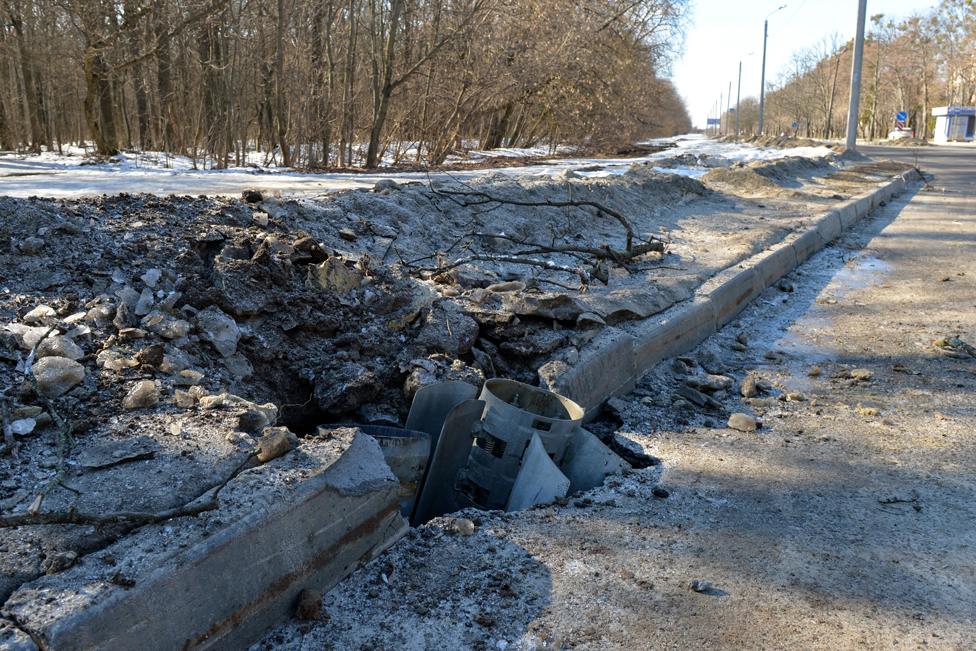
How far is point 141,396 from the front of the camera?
2.72 meters

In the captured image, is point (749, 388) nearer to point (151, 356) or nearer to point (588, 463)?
point (588, 463)

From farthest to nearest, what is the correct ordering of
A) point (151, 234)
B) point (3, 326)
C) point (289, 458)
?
point (151, 234) < point (3, 326) < point (289, 458)

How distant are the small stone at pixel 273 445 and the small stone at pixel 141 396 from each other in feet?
1.74

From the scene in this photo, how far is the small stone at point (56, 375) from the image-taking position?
2.67 metres

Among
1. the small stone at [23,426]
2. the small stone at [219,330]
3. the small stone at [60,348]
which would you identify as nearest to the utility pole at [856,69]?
the small stone at [219,330]

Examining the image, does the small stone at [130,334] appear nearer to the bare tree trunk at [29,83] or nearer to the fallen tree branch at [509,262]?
the fallen tree branch at [509,262]

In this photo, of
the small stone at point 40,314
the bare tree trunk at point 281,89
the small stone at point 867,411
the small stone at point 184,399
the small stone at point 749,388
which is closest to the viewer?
the small stone at point 184,399

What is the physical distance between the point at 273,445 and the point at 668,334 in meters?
3.01

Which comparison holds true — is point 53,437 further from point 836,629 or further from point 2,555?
point 836,629

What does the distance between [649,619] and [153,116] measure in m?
15.5

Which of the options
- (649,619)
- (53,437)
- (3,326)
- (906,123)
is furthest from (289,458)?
(906,123)

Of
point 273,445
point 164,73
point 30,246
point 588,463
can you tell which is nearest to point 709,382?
point 588,463

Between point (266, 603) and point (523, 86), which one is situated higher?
point (523, 86)

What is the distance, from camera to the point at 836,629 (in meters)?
2.15
